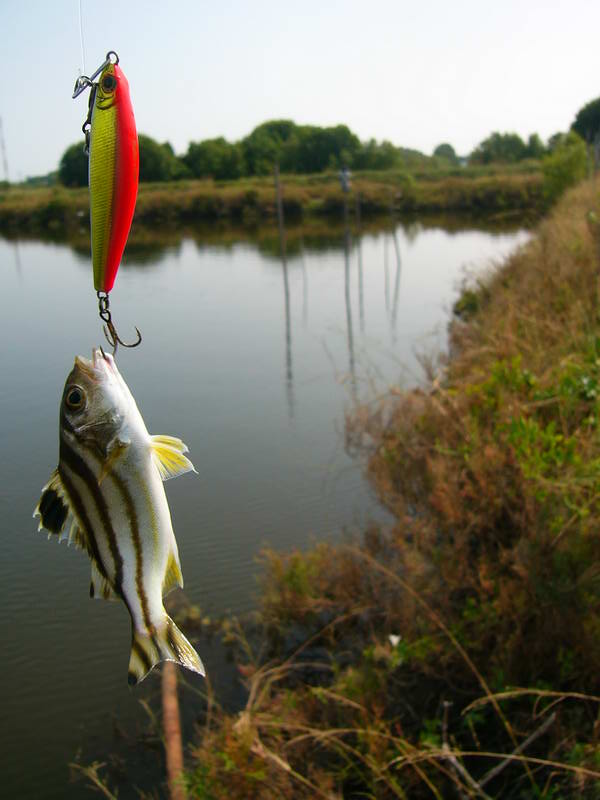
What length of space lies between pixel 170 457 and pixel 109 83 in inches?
14.3

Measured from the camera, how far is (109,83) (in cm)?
70

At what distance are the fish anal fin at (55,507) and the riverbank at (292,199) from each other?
1267 inches

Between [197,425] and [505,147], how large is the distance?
55440 millimetres

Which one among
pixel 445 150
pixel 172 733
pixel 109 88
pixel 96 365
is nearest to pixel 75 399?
pixel 96 365

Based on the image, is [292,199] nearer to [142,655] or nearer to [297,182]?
[297,182]

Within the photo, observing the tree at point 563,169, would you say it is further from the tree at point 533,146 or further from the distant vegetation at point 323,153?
the tree at point 533,146

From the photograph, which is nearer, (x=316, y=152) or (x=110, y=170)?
(x=110, y=170)

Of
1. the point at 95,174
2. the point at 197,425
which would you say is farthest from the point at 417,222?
the point at 95,174

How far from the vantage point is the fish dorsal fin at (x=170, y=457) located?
792 millimetres

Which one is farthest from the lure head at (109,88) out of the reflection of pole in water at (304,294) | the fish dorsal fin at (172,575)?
the reflection of pole in water at (304,294)

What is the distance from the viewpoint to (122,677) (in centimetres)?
612

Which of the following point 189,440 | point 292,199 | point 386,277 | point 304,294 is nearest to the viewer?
point 189,440

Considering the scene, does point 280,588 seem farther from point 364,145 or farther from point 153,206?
point 364,145

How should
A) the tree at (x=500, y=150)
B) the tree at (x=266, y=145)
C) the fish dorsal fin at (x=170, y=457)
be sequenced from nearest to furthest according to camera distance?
the fish dorsal fin at (x=170, y=457), the tree at (x=266, y=145), the tree at (x=500, y=150)
